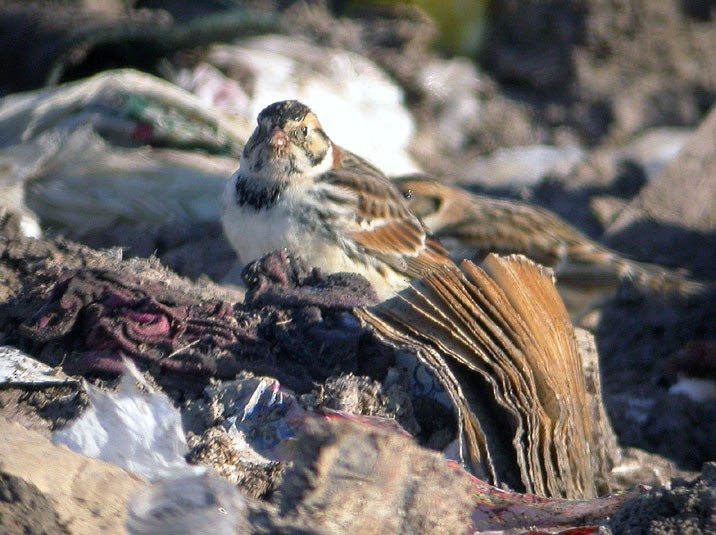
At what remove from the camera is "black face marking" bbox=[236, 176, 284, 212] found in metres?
4.16

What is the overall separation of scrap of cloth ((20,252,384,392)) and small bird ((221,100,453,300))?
3.50 ft

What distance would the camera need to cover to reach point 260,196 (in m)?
4.19

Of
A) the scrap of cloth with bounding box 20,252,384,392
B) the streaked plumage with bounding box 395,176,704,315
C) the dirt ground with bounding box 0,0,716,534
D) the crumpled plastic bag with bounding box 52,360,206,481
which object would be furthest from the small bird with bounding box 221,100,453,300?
the crumpled plastic bag with bounding box 52,360,206,481

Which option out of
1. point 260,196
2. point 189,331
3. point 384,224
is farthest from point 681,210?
point 189,331

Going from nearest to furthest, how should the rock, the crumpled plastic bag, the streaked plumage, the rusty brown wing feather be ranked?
the crumpled plastic bag → the rusty brown wing feather → the streaked plumage → the rock

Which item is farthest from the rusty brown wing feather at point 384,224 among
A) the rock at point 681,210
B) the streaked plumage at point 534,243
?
the rock at point 681,210

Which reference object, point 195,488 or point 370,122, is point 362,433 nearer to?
point 195,488

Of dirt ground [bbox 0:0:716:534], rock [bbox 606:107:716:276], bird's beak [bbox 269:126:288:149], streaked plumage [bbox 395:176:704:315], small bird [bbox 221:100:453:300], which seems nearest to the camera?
dirt ground [bbox 0:0:716:534]

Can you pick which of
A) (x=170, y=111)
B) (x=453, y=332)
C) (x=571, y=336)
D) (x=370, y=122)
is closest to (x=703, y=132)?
(x=370, y=122)

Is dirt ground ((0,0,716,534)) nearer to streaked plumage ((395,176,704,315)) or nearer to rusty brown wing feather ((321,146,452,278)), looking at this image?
streaked plumage ((395,176,704,315))

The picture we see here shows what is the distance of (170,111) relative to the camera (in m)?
5.52

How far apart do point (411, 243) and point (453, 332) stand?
2.01 meters

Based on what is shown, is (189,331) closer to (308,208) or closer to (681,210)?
(308,208)

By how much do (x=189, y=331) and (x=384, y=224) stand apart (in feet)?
5.93
